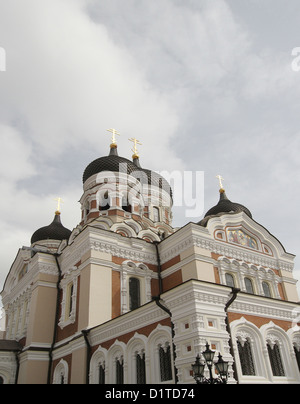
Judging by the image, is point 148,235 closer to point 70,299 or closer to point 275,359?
point 70,299

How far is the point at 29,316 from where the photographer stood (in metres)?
16.2

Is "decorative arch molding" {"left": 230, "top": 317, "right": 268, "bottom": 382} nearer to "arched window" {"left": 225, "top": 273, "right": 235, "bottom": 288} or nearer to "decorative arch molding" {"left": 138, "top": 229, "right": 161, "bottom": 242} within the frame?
"arched window" {"left": 225, "top": 273, "right": 235, "bottom": 288}

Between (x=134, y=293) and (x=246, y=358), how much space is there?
623 centimetres

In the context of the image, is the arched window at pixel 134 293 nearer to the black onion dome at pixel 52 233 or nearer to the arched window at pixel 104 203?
the arched window at pixel 104 203

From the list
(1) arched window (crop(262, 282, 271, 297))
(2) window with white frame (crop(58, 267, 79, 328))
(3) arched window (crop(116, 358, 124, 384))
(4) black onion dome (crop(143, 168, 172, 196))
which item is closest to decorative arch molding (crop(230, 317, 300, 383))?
(3) arched window (crop(116, 358, 124, 384))

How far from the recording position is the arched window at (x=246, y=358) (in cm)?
948

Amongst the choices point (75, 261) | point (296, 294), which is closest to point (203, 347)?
point (75, 261)

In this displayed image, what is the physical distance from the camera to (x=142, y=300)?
14906mm

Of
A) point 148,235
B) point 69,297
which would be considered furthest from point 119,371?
point 148,235

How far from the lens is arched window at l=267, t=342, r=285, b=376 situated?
391 inches

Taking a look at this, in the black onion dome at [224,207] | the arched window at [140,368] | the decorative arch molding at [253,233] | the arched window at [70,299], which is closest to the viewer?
the arched window at [140,368]

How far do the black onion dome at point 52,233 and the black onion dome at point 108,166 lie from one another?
13.8 ft

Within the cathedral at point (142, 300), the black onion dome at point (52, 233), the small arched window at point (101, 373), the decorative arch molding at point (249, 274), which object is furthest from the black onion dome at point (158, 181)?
the small arched window at point (101, 373)
